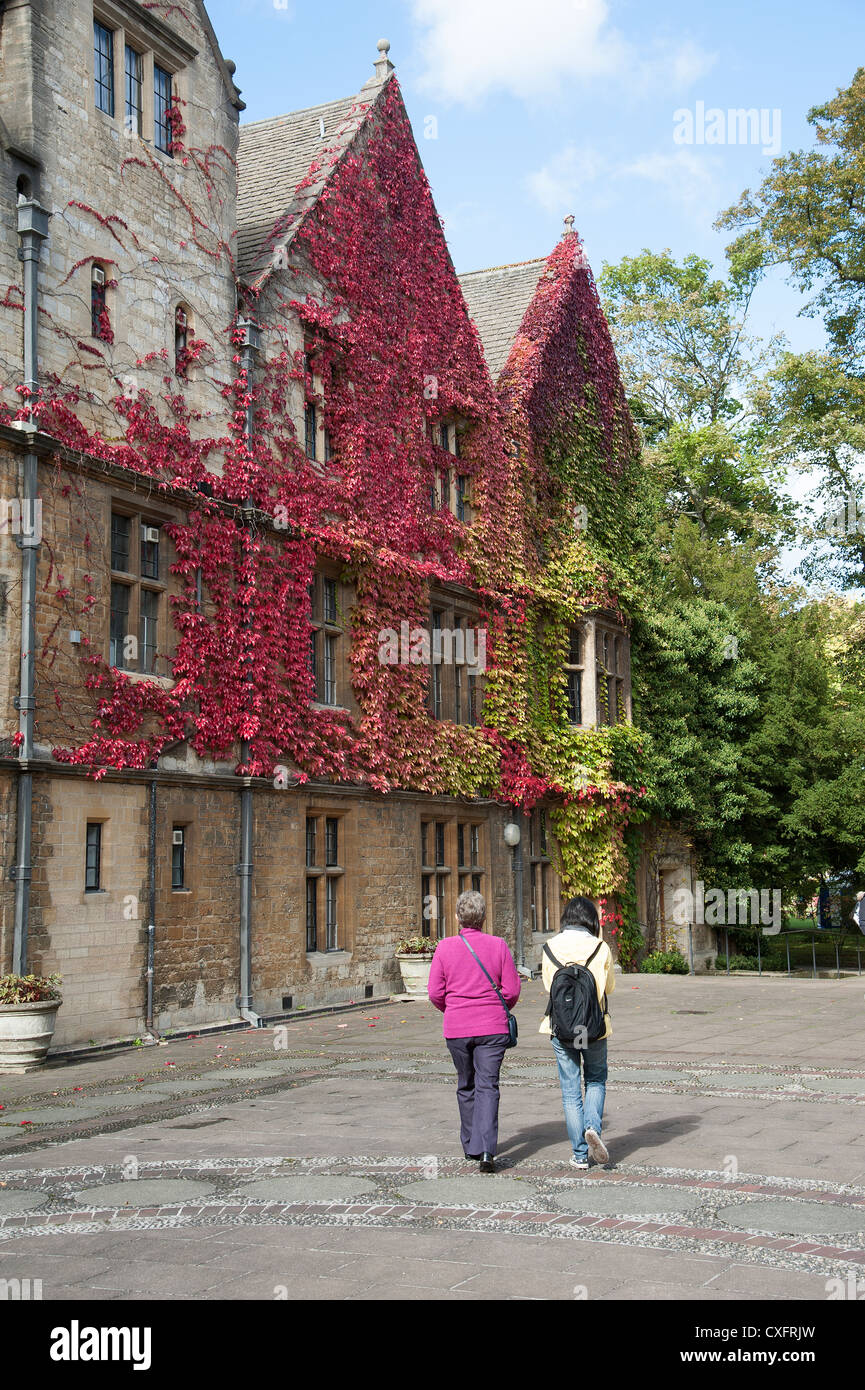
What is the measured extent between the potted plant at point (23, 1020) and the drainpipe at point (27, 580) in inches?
21.3

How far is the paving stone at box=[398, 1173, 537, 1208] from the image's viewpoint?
24.0 ft

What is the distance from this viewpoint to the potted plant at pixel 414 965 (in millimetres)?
20219

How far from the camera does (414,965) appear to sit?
2025 cm

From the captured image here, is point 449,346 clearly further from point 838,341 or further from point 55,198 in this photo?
point 838,341

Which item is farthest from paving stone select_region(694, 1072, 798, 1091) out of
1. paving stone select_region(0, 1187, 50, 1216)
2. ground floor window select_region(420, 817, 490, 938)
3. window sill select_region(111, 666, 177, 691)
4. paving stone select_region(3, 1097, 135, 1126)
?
ground floor window select_region(420, 817, 490, 938)

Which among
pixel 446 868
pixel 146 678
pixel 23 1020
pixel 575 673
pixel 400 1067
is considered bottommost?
pixel 400 1067

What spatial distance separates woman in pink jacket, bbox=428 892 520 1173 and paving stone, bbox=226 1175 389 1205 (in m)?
0.78

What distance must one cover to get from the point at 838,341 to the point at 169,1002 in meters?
25.3

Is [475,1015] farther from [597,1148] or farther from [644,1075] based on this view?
[644,1075]

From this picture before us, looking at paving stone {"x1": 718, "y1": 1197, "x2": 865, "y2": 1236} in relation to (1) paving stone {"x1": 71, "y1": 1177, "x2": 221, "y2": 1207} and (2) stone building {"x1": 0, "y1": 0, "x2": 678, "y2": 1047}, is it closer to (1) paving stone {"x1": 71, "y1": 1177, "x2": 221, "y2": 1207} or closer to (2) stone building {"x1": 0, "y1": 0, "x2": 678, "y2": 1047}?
(1) paving stone {"x1": 71, "y1": 1177, "x2": 221, "y2": 1207}

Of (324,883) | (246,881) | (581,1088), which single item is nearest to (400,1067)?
(246,881)

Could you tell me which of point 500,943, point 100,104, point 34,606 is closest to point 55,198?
point 100,104

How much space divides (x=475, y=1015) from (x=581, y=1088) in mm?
788

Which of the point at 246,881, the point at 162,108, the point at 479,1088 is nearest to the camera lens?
the point at 479,1088
